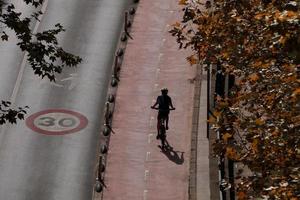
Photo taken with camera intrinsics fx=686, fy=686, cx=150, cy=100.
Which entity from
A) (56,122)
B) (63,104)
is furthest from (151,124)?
(63,104)

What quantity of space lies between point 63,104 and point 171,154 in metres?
5.62

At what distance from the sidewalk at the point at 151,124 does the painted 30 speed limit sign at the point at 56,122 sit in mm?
1421

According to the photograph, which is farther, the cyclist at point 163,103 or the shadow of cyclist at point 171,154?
the shadow of cyclist at point 171,154

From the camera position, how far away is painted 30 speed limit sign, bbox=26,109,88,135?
2583 centimetres

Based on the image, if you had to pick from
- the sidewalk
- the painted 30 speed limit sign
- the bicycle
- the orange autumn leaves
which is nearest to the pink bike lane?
the sidewalk

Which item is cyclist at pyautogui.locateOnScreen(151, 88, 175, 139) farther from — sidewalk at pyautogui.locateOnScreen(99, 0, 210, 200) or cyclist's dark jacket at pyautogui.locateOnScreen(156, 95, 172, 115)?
sidewalk at pyautogui.locateOnScreen(99, 0, 210, 200)

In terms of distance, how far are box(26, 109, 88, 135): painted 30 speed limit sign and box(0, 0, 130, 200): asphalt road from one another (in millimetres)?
39

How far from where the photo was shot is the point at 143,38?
33.1 metres

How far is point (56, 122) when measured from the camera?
26.4 meters

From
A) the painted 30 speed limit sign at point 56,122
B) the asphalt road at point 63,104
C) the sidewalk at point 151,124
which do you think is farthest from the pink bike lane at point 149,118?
the painted 30 speed limit sign at point 56,122

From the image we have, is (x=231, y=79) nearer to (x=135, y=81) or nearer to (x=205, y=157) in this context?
(x=205, y=157)

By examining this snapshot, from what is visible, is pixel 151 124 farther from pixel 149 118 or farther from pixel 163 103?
pixel 163 103

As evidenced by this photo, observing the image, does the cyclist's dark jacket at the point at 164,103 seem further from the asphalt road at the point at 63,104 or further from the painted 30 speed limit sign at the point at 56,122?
the painted 30 speed limit sign at the point at 56,122

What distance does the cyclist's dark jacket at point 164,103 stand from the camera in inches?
929
